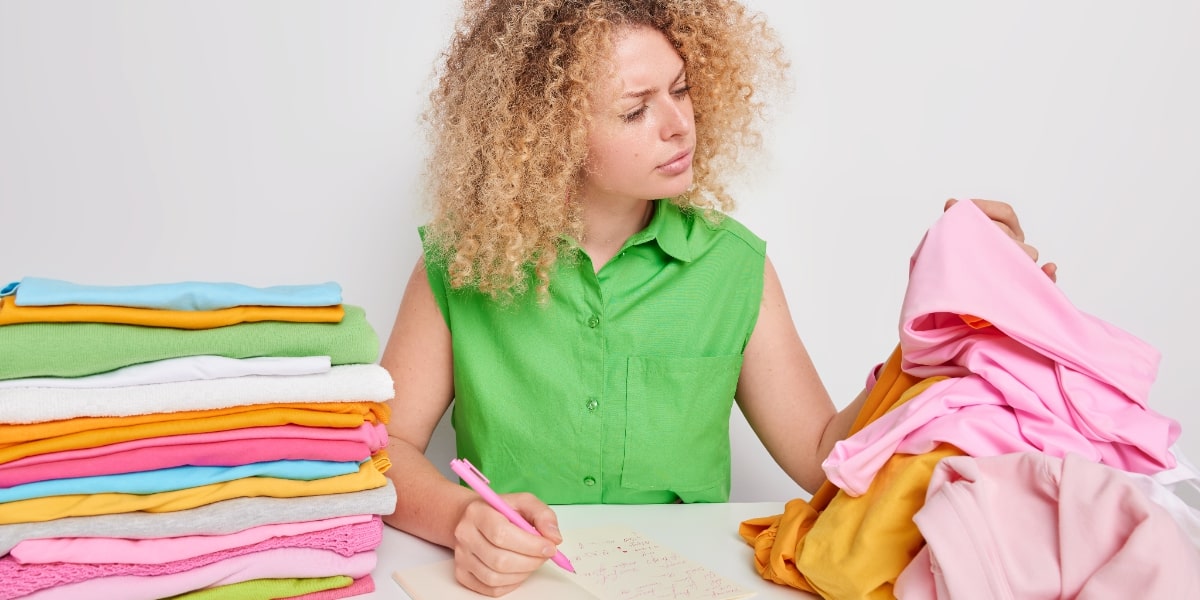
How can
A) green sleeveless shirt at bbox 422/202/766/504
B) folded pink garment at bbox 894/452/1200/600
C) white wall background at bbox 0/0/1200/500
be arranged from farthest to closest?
white wall background at bbox 0/0/1200/500, green sleeveless shirt at bbox 422/202/766/504, folded pink garment at bbox 894/452/1200/600

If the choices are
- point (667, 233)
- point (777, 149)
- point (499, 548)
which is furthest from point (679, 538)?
point (777, 149)

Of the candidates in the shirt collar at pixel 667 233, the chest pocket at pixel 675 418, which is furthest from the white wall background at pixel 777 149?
the chest pocket at pixel 675 418

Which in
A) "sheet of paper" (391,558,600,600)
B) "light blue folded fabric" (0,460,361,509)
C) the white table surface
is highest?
"light blue folded fabric" (0,460,361,509)

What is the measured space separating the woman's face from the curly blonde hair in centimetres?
2

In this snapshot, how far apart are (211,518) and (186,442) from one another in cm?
9

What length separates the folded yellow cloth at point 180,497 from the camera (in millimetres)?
1030

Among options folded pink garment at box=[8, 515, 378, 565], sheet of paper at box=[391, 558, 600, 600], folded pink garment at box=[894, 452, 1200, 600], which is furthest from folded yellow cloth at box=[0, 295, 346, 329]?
folded pink garment at box=[894, 452, 1200, 600]

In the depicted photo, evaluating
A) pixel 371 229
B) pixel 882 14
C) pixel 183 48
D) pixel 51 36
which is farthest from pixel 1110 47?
pixel 51 36

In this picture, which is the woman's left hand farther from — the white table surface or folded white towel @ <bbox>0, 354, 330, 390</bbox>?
folded white towel @ <bbox>0, 354, 330, 390</bbox>

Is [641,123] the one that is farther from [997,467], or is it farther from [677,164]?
[997,467]

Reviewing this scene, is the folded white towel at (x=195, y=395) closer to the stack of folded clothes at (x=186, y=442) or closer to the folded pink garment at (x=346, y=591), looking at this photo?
the stack of folded clothes at (x=186, y=442)


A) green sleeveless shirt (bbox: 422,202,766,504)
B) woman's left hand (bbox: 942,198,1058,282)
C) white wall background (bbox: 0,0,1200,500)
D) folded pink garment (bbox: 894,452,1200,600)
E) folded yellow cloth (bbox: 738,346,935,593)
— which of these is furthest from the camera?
white wall background (bbox: 0,0,1200,500)

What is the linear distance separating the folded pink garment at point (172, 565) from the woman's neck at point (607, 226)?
655mm

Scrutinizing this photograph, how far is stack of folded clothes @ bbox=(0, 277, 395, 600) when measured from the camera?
1030 mm
